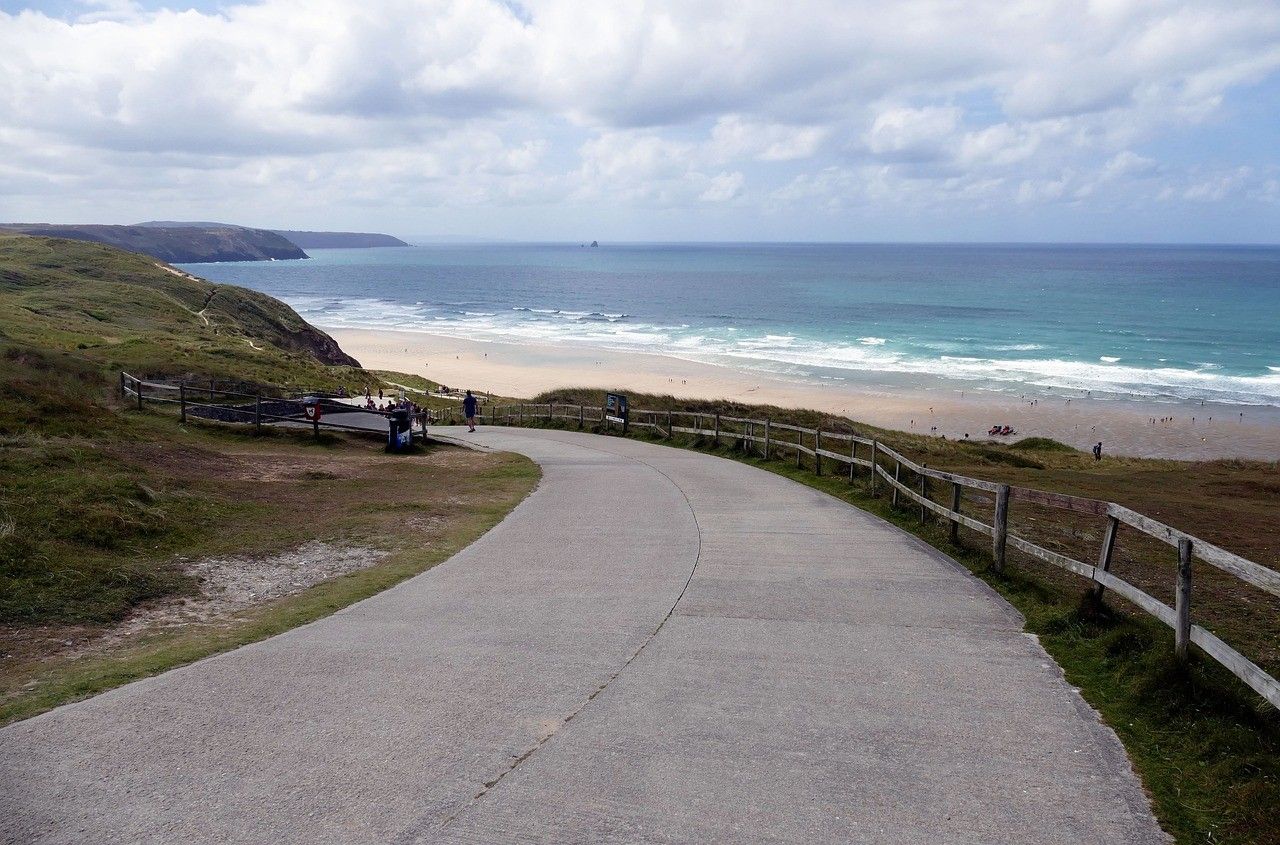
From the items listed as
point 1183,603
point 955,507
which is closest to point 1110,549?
point 1183,603

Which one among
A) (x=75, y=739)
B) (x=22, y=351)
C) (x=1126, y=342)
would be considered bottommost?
(x=75, y=739)

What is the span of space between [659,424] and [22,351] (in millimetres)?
20983

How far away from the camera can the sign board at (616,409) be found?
31.8 metres

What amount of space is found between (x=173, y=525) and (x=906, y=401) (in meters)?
48.7

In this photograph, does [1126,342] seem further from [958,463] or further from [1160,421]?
[958,463]

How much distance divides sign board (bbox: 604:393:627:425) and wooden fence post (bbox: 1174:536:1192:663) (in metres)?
25.6

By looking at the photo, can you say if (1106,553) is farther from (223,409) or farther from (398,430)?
(223,409)

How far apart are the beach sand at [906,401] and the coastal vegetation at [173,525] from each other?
3198 cm

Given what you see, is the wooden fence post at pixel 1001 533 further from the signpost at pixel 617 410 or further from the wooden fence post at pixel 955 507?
the signpost at pixel 617 410

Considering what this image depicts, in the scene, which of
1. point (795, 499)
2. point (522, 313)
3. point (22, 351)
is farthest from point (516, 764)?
point (522, 313)

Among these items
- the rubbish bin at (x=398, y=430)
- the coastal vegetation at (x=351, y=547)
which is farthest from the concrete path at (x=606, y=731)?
the rubbish bin at (x=398, y=430)

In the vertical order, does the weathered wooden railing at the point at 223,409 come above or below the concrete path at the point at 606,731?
above

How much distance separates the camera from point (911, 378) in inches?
2506

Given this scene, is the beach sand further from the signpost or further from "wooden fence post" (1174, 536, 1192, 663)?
"wooden fence post" (1174, 536, 1192, 663)
